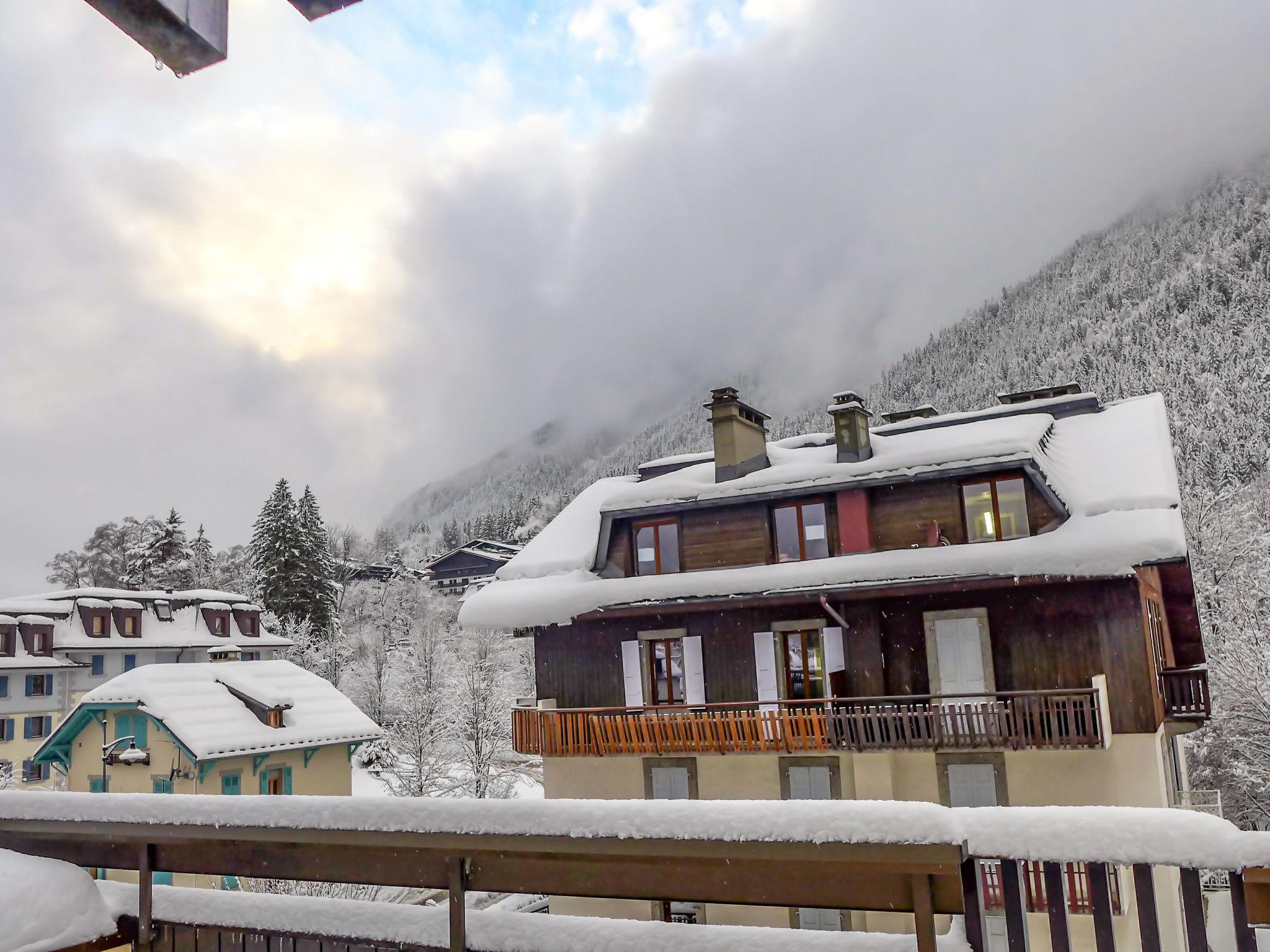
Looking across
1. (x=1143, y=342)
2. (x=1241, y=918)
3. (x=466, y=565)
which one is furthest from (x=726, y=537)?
(x=1143, y=342)

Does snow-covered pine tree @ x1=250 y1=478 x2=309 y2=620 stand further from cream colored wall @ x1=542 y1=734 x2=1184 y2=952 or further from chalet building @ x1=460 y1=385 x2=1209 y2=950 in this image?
→ cream colored wall @ x1=542 y1=734 x2=1184 y2=952

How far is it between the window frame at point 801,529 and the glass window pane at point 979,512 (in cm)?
300

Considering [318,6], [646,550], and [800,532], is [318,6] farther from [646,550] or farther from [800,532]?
[646,550]

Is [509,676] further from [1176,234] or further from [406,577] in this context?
[1176,234]

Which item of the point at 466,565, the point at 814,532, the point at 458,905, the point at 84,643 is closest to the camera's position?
the point at 458,905

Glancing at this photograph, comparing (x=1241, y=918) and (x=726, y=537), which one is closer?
(x=1241, y=918)

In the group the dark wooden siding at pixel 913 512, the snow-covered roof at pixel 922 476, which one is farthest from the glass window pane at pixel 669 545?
the dark wooden siding at pixel 913 512

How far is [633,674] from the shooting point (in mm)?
21938

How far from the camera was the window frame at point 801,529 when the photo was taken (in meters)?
20.9

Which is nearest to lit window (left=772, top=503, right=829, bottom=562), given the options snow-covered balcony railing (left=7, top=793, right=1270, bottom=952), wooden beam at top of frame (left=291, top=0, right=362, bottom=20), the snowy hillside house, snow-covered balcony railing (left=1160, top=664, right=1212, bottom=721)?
snow-covered balcony railing (left=1160, top=664, right=1212, bottom=721)

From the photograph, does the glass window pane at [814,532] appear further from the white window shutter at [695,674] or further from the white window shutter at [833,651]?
the white window shutter at [695,674]

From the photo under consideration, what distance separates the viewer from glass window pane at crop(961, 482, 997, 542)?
19.4 meters

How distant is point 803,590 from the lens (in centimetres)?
1945

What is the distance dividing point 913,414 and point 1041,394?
345 cm
